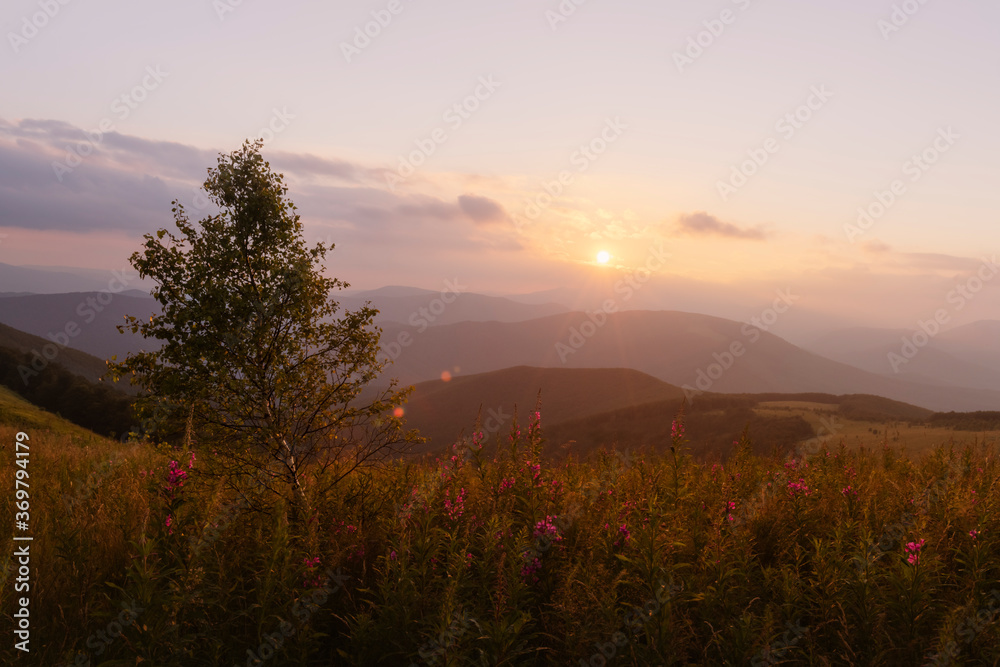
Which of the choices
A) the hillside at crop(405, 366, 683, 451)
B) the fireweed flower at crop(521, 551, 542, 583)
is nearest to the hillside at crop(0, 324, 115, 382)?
the hillside at crop(405, 366, 683, 451)

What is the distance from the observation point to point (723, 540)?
5.33 metres

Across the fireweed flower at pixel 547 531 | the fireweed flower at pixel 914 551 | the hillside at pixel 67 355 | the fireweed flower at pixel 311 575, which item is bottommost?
the hillside at pixel 67 355

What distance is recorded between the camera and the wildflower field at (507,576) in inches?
168

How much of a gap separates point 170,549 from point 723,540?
569 cm

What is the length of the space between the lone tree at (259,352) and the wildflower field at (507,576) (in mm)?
631

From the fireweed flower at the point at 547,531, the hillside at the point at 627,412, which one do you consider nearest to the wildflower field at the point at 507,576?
the fireweed flower at the point at 547,531

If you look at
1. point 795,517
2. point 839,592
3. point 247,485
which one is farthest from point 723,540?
point 247,485

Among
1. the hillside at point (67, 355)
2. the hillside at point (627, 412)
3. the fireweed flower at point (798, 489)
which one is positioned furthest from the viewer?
the hillside at point (67, 355)

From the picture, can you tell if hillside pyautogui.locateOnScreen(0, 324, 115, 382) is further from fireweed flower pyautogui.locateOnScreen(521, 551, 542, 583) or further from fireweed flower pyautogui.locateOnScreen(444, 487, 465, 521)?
fireweed flower pyautogui.locateOnScreen(521, 551, 542, 583)

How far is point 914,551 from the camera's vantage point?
501 centimetres

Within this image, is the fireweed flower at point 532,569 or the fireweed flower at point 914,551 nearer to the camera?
the fireweed flower at point 914,551

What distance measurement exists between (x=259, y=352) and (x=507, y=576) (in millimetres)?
4476

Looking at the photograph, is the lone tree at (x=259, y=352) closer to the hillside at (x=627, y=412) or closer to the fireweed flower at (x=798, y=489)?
the hillside at (x=627, y=412)

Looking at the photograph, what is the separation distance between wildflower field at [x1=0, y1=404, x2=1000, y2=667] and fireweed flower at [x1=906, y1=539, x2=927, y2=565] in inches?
2.4
